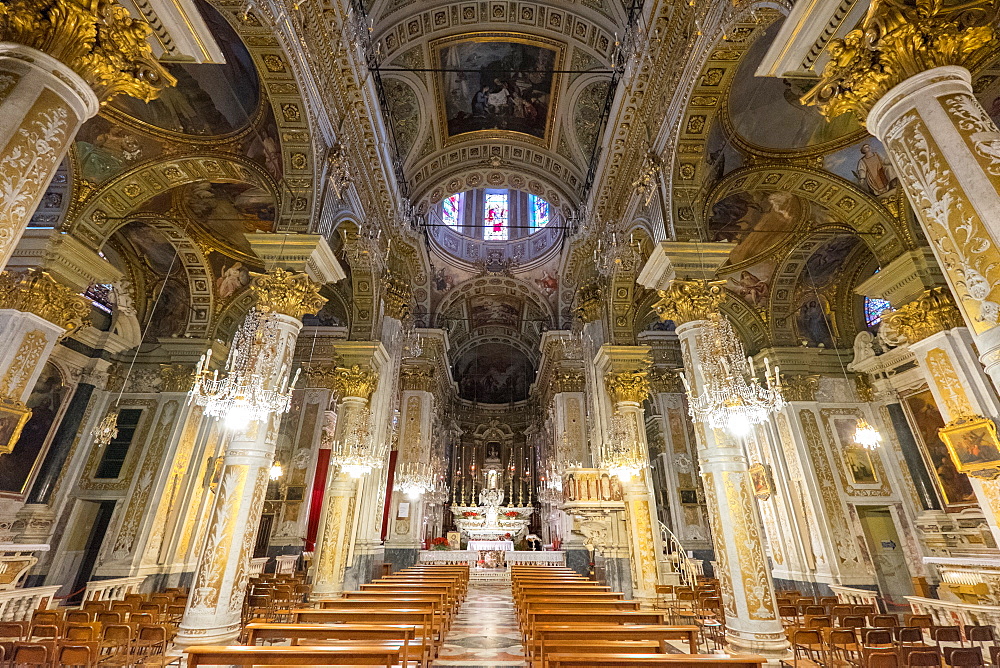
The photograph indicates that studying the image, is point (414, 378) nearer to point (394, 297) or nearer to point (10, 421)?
point (394, 297)

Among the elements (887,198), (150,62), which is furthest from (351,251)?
(887,198)

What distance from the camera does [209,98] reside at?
8188mm

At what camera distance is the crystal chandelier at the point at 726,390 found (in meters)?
6.26

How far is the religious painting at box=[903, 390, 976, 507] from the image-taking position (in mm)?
9648

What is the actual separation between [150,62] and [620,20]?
9.83 meters

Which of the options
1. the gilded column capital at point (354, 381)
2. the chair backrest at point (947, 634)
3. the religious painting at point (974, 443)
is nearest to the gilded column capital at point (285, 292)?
the gilded column capital at point (354, 381)

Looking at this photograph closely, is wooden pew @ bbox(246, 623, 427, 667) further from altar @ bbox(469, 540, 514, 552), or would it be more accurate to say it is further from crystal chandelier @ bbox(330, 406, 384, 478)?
altar @ bbox(469, 540, 514, 552)

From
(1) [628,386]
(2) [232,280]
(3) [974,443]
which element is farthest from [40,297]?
(3) [974,443]

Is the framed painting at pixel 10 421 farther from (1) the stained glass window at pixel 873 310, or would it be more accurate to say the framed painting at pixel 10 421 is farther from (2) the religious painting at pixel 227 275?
(1) the stained glass window at pixel 873 310

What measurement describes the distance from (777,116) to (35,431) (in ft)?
56.3

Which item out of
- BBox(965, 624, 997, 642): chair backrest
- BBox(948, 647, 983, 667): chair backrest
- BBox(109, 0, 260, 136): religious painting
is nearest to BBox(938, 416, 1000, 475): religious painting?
BBox(965, 624, 997, 642): chair backrest

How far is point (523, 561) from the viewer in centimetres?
1767

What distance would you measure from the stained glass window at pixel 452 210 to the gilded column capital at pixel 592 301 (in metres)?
11.0

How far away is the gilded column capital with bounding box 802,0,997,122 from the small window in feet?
52.1
